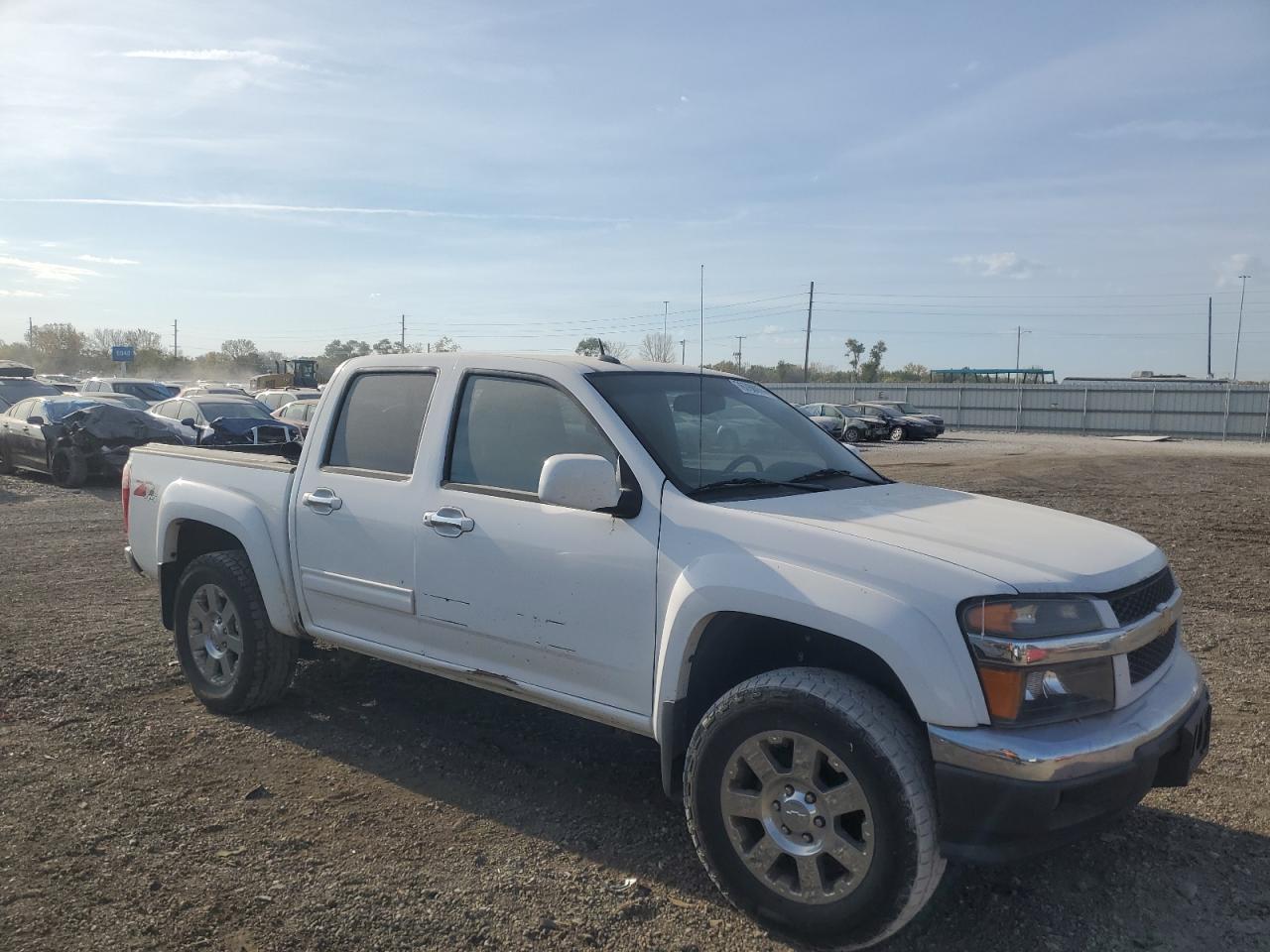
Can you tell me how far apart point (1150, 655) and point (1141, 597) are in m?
0.20

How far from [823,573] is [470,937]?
62.7 inches

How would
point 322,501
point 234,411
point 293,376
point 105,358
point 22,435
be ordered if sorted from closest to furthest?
point 322,501 → point 22,435 → point 234,411 → point 293,376 → point 105,358

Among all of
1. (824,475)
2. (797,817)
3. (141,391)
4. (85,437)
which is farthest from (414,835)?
(141,391)

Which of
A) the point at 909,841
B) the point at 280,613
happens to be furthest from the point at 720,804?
the point at 280,613

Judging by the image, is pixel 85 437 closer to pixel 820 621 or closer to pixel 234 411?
pixel 234 411

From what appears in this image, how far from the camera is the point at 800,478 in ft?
13.3

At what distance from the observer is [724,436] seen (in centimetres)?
411

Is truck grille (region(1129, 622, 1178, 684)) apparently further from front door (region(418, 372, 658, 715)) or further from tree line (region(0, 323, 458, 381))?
tree line (region(0, 323, 458, 381))

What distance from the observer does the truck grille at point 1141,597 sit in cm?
308

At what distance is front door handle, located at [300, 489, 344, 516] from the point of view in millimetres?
4500

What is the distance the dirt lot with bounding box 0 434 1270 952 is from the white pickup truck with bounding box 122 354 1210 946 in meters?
0.42

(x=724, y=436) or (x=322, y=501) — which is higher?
(x=724, y=436)

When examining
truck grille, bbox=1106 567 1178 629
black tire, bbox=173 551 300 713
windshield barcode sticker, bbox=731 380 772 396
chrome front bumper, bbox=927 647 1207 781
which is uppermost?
windshield barcode sticker, bbox=731 380 772 396

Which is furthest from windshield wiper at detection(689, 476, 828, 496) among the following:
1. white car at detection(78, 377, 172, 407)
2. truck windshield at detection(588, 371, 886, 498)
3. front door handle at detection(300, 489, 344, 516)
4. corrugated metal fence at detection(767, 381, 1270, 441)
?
corrugated metal fence at detection(767, 381, 1270, 441)
